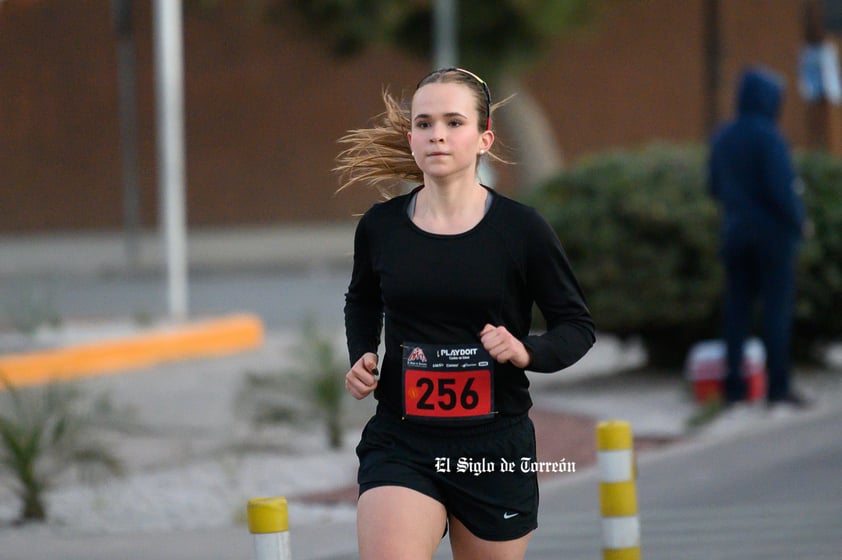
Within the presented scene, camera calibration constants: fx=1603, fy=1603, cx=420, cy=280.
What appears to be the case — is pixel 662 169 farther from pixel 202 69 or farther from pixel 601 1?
pixel 202 69

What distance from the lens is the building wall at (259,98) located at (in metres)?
34.5

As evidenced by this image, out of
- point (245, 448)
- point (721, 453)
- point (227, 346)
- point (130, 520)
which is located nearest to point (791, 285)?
point (721, 453)

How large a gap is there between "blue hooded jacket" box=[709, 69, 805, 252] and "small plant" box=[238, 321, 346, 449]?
2.48 metres

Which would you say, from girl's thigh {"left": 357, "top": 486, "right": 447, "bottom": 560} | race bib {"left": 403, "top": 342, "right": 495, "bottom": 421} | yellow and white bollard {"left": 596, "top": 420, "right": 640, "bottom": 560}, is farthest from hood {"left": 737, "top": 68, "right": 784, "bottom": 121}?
girl's thigh {"left": 357, "top": 486, "right": 447, "bottom": 560}

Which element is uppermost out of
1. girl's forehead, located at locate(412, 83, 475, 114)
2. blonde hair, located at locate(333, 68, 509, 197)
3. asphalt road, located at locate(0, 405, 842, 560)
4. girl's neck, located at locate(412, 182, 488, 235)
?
girl's forehead, located at locate(412, 83, 475, 114)

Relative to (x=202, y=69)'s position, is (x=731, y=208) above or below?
below

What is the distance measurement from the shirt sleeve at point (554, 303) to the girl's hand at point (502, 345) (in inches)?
2.9

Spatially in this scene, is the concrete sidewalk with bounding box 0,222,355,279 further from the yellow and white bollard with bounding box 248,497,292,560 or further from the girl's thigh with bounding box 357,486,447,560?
the yellow and white bollard with bounding box 248,497,292,560

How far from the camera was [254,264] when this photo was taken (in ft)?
85.3

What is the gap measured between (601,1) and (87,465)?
78.4 feet

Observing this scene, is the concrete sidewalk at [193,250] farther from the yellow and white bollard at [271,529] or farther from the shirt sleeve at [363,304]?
the yellow and white bollard at [271,529]

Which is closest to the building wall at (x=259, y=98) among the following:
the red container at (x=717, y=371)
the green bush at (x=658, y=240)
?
the green bush at (x=658, y=240)

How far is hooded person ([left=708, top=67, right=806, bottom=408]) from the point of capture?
920cm

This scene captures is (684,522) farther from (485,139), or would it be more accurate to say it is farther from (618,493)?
(485,139)
